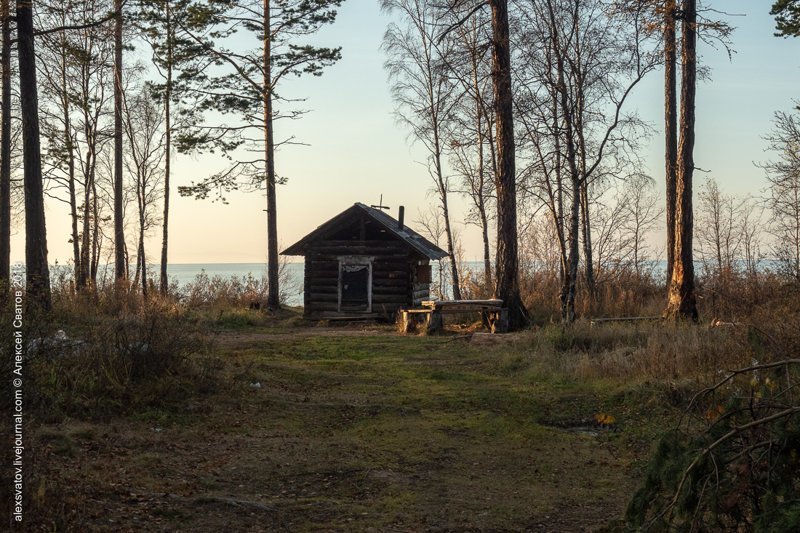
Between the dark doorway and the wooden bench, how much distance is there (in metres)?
4.70

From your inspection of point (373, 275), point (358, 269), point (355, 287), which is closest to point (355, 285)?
point (355, 287)

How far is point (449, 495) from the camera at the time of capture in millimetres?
6520

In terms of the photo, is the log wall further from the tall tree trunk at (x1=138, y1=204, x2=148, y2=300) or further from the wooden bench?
the tall tree trunk at (x1=138, y1=204, x2=148, y2=300)

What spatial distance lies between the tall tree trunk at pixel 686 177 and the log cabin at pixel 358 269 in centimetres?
982

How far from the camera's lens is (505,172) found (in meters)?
19.5

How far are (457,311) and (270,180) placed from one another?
11.5 meters

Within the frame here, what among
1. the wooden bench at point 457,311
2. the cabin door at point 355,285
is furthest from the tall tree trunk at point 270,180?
the wooden bench at point 457,311

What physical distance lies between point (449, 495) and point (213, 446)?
9.13 ft

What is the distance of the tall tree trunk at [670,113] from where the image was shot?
18.9m

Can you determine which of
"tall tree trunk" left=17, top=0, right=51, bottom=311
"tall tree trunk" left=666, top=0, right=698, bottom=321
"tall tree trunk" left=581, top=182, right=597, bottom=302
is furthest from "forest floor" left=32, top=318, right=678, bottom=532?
"tall tree trunk" left=581, top=182, right=597, bottom=302

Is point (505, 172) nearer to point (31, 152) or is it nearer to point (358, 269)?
point (358, 269)

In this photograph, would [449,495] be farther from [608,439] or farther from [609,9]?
[609,9]

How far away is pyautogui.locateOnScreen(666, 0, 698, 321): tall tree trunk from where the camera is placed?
1762 centimetres

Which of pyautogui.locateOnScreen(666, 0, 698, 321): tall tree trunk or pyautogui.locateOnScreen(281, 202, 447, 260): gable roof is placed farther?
pyautogui.locateOnScreen(281, 202, 447, 260): gable roof
